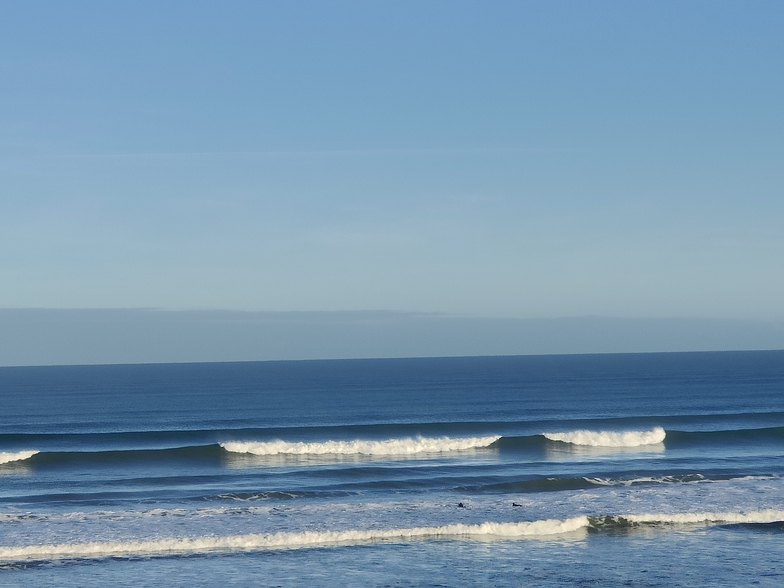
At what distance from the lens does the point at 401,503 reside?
26.1 metres

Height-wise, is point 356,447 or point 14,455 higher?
point 14,455

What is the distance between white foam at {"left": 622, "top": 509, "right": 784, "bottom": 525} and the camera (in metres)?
23.2

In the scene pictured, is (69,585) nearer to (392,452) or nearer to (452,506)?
(452,506)

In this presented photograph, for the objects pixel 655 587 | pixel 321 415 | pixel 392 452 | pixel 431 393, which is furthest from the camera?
pixel 431 393

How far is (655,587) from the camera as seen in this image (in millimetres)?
17266

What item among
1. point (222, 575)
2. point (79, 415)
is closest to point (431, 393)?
point (79, 415)

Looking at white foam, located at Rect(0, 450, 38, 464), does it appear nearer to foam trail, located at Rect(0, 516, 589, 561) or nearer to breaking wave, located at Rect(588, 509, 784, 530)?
foam trail, located at Rect(0, 516, 589, 561)

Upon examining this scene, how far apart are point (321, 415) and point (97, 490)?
3166 centimetres

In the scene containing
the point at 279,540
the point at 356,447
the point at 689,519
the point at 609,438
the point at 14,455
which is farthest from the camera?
the point at 609,438

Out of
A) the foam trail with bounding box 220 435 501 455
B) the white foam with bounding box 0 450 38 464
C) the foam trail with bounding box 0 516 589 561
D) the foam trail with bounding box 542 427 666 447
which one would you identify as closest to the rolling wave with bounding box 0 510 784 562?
the foam trail with bounding box 0 516 589 561

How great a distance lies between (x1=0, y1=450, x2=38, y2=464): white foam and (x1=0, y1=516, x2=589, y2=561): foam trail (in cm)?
1850

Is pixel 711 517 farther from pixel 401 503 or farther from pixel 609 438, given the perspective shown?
pixel 609 438

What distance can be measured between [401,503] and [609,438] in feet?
65.0

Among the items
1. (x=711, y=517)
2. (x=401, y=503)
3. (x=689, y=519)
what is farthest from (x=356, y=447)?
(x=711, y=517)
